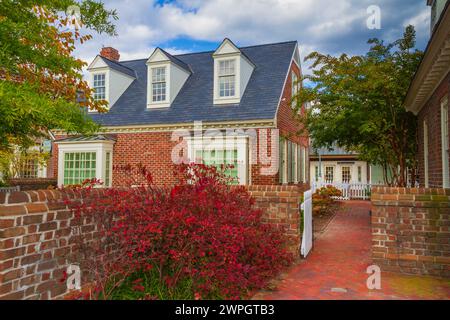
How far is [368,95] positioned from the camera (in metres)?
10.7

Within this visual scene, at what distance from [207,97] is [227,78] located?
3.90 ft

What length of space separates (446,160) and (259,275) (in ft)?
16.8

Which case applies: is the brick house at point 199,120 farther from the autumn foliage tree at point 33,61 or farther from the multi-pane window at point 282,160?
the autumn foliage tree at point 33,61

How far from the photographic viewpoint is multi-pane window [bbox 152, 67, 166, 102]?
1592 cm

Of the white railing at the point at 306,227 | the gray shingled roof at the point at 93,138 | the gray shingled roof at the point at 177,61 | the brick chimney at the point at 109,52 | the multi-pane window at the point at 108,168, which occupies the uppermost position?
the brick chimney at the point at 109,52

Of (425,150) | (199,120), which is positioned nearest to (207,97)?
(199,120)

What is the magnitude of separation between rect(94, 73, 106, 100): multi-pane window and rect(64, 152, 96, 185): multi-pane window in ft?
9.72

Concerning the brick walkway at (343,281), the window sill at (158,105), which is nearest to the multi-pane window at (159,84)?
the window sill at (158,105)

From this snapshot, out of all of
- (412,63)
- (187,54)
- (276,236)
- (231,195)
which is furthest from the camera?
(187,54)

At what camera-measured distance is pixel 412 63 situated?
1066 centimetres

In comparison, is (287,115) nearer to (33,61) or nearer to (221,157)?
(221,157)

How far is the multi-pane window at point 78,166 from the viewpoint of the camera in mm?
15547

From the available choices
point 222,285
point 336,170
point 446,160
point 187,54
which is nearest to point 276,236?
point 222,285
